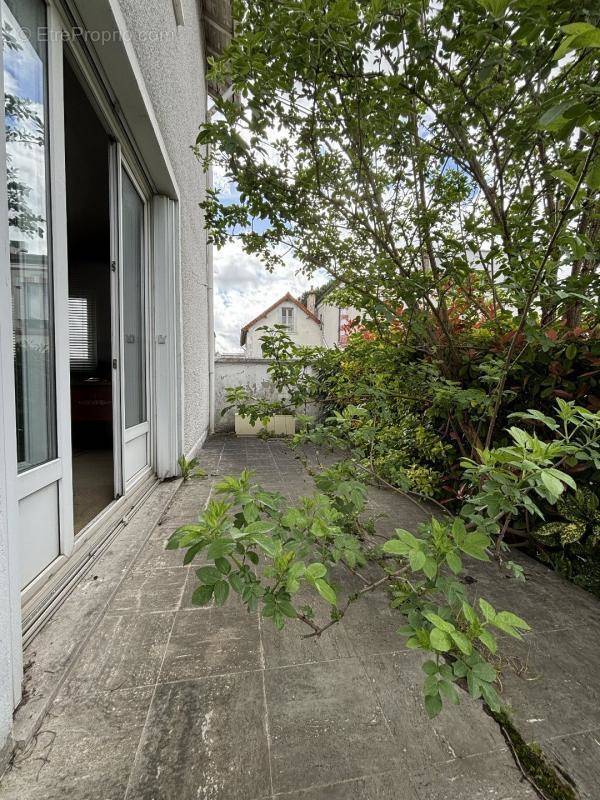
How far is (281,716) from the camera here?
1.06m

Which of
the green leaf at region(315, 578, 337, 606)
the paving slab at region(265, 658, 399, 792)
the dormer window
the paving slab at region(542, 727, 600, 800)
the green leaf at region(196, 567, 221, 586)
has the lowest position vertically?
the paving slab at region(542, 727, 600, 800)

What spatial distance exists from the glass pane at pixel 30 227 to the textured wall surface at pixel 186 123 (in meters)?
0.77

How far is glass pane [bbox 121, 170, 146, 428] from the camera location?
2680 mm

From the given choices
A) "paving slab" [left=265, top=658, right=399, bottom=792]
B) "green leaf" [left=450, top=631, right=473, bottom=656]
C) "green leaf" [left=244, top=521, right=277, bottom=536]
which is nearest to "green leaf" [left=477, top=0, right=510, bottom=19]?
"green leaf" [left=244, top=521, right=277, bottom=536]

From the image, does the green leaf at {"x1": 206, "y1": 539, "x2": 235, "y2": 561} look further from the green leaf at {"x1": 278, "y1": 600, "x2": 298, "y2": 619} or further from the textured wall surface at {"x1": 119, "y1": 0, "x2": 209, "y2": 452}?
the textured wall surface at {"x1": 119, "y1": 0, "x2": 209, "y2": 452}

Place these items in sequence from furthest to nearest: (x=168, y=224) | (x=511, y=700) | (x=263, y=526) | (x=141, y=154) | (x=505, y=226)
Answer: (x=168, y=224) → (x=141, y=154) → (x=505, y=226) → (x=511, y=700) → (x=263, y=526)

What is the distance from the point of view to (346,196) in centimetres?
212

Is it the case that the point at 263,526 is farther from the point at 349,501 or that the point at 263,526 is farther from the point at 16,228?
the point at 16,228

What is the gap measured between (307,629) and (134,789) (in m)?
0.72

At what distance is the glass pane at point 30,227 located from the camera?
136cm

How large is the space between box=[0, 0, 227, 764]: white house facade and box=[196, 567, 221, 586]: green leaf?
0.55 m

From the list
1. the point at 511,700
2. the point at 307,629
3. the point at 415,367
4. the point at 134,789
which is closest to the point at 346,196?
the point at 415,367

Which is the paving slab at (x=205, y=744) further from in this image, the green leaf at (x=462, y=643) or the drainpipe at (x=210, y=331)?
the drainpipe at (x=210, y=331)

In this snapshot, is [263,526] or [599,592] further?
[599,592]
